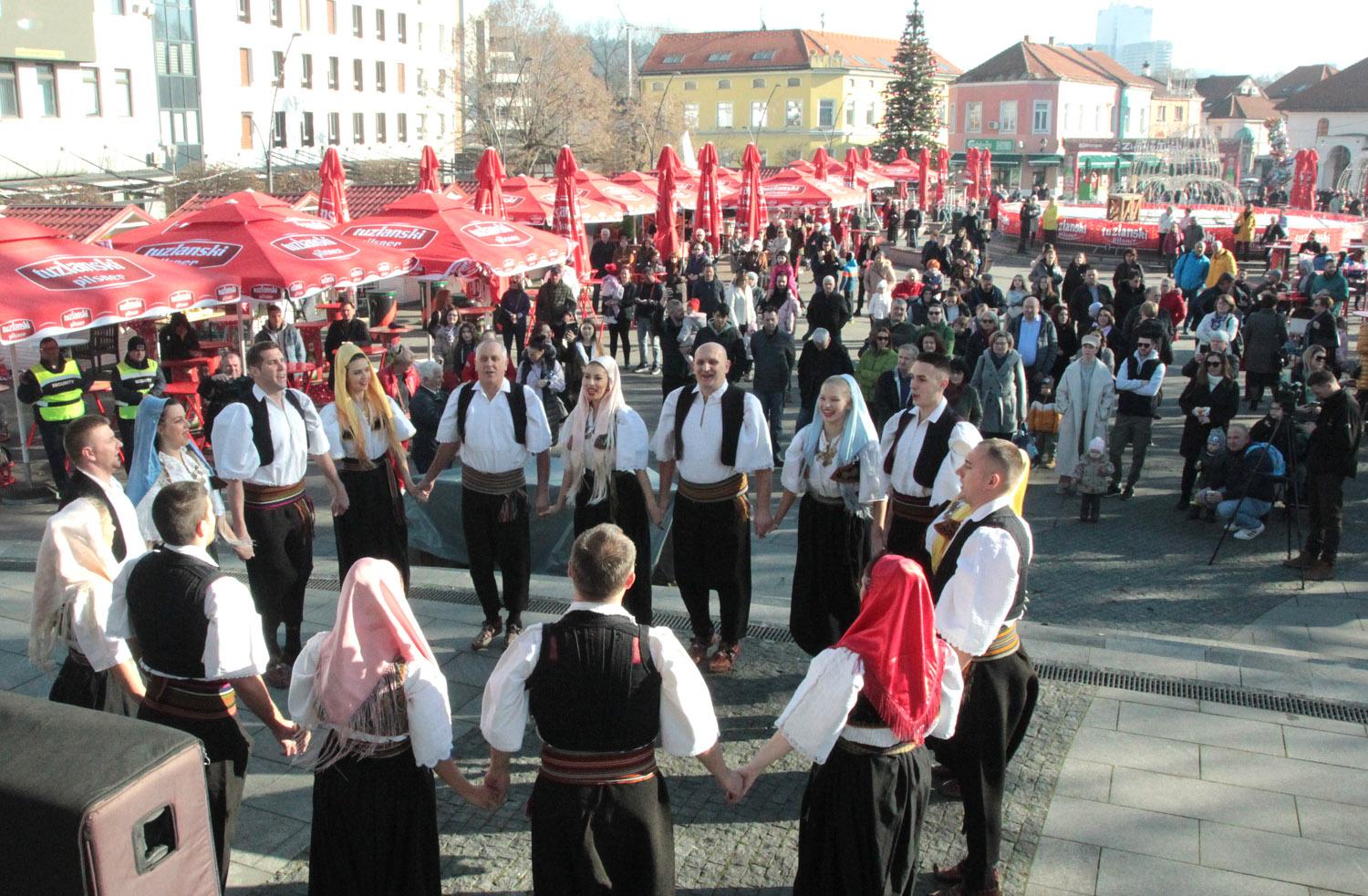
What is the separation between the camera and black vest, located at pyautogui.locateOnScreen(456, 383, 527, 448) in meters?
6.47

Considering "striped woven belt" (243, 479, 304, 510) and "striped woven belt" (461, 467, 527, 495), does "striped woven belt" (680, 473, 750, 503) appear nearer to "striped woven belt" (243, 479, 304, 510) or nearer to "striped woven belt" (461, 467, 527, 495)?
"striped woven belt" (461, 467, 527, 495)

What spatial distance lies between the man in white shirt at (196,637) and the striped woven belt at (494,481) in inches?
99.9

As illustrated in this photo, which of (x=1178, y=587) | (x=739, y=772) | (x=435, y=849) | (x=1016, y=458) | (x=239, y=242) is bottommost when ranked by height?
(x=1178, y=587)

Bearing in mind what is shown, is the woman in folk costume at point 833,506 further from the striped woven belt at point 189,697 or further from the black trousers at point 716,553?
the striped woven belt at point 189,697

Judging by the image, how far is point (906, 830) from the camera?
12.2 feet

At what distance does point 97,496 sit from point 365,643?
1.78 meters

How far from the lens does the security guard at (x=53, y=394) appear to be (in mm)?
10539

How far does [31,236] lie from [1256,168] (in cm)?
9011

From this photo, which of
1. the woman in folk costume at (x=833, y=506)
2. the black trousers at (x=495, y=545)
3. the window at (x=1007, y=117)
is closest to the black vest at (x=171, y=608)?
the black trousers at (x=495, y=545)

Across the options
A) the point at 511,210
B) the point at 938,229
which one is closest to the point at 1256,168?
the point at 938,229

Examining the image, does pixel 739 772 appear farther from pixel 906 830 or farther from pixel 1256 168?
pixel 1256 168

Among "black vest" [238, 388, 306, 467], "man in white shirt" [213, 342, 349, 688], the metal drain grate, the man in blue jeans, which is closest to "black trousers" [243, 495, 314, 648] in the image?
"man in white shirt" [213, 342, 349, 688]

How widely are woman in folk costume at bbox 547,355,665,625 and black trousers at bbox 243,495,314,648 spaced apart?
1.44 metres

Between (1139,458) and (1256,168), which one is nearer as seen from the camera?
(1139,458)
